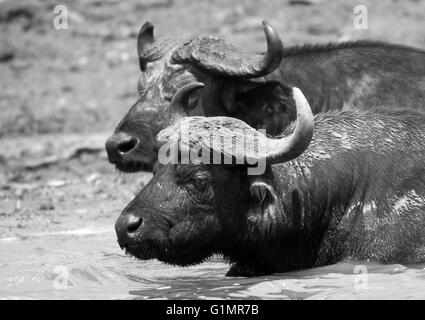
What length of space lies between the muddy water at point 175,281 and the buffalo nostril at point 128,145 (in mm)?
826

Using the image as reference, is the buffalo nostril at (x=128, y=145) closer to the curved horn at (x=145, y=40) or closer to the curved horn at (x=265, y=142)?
the curved horn at (x=145, y=40)

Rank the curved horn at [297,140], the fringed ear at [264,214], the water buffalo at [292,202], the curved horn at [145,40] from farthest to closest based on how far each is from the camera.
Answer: the curved horn at [145,40] < the fringed ear at [264,214] < the water buffalo at [292,202] < the curved horn at [297,140]

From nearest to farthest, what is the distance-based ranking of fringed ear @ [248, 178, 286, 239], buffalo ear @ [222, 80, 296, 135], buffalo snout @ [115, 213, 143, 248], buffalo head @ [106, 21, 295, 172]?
buffalo snout @ [115, 213, 143, 248] < fringed ear @ [248, 178, 286, 239] < buffalo head @ [106, 21, 295, 172] < buffalo ear @ [222, 80, 296, 135]

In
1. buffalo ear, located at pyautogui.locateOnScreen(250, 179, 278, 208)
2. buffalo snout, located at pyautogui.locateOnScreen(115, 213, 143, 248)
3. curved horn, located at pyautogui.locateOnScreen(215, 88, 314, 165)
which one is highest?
curved horn, located at pyautogui.locateOnScreen(215, 88, 314, 165)

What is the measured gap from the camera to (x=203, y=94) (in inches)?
390

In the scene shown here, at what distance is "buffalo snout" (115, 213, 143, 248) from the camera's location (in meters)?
7.83

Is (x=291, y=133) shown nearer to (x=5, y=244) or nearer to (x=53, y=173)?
(x=5, y=244)

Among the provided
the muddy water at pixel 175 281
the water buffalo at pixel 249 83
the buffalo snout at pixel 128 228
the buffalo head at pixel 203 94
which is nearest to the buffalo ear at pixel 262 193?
the muddy water at pixel 175 281

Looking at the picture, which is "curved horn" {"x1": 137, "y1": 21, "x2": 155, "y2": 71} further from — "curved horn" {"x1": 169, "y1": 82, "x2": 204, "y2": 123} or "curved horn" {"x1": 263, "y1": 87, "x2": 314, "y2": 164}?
"curved horn" {"x1": 263, "y1": 87, "x2": 314, "y2": 164}

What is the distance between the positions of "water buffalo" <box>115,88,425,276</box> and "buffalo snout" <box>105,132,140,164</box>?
1532 millimetres

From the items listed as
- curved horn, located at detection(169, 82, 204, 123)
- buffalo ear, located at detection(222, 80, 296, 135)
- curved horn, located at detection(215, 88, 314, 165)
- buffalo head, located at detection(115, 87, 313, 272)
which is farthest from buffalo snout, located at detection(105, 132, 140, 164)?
curved horn, located at detection(215, 88, 314, 165)

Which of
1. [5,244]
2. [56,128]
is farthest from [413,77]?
[56,128]

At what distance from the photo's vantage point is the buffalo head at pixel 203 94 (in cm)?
975

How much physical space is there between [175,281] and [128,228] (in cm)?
94
